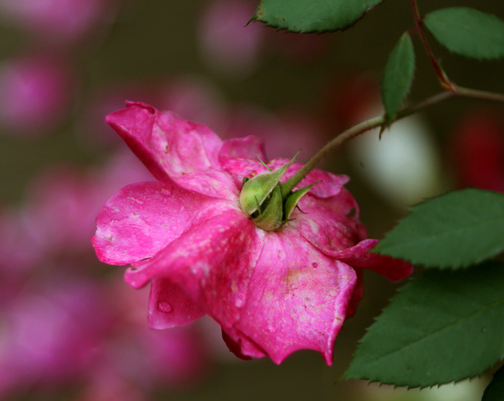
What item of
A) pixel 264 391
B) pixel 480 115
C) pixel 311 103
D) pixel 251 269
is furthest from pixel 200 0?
pixel 251 269

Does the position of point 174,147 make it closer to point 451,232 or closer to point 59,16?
point 451,232

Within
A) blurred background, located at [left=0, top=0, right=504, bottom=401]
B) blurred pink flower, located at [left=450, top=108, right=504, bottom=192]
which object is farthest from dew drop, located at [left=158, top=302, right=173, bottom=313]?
blurred background, located at [left=0, top=0, right=504, bottom=401]

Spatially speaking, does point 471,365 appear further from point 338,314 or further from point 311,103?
point 311,103

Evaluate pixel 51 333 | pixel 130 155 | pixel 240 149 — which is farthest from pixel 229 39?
pixel 240 149

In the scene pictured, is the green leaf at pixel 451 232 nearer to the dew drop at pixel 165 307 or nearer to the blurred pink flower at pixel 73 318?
the dew drop at pixel 165 307

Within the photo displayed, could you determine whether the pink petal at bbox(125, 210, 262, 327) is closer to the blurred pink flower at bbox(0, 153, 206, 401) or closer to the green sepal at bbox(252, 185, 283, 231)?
the green sepal at bbox(252, 185, 283, 231)

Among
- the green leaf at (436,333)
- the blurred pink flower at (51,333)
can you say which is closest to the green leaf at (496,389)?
the green leaf at (436,333)
